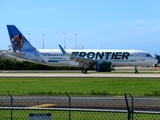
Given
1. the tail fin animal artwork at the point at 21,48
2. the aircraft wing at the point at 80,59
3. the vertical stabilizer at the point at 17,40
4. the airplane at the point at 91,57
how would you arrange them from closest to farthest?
the aircraft wing at the point at 80,59
the airplane at the point at 91,57
the tail fin animal artwork at the point at 21,48
the vertical stabilizer at the point at 17,40

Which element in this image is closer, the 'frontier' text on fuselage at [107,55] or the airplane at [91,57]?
the airplane at [91,57]

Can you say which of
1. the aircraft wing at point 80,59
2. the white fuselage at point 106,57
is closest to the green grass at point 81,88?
the aircraft wing at point 80,59

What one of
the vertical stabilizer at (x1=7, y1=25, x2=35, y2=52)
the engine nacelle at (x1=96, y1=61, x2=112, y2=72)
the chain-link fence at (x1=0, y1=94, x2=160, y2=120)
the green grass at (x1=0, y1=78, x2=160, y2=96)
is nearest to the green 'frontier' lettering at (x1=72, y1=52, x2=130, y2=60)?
the engine nacelle at (x1=96, y1=61, x2=112, y2=72)

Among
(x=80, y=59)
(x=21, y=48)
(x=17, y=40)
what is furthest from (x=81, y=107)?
(x=17, y=40)

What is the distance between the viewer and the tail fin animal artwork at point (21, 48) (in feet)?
212

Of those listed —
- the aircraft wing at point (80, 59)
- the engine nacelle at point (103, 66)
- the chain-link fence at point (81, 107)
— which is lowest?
the engine nacelle at point (103, 66)

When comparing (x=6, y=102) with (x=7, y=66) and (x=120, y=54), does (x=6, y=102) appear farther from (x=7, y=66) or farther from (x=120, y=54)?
(x=7, y=66)

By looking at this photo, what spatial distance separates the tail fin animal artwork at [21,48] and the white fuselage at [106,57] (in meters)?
1.23

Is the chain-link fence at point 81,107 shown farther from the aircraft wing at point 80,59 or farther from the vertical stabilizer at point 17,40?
the vertical stabilizer at point 17,40

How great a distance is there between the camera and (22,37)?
67438 mm

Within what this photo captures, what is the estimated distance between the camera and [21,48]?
6612cm

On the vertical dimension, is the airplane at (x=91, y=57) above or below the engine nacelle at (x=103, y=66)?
above

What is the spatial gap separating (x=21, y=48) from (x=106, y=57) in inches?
586

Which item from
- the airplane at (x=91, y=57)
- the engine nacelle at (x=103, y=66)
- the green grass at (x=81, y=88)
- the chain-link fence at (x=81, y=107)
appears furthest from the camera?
the airplane at (x=91, y=57)
